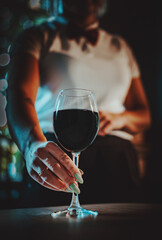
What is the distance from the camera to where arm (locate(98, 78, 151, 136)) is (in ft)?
3.14

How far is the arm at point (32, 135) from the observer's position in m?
0.52

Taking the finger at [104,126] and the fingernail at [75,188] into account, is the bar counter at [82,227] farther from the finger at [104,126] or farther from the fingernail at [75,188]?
the finger at [104,126]

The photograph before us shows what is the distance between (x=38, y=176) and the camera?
0.61m

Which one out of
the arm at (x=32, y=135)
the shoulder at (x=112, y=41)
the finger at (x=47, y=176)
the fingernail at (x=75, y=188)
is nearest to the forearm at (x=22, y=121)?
the arm at (x=32, y=135)

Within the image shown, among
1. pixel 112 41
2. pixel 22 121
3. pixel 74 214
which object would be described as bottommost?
pixel 74 214

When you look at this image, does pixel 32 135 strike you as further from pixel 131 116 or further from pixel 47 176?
pixel 131 116

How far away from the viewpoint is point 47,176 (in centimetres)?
56

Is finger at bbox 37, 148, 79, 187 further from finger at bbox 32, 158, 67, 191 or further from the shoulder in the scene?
the shoulder

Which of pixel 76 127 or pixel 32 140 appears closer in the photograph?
pixel 76 127

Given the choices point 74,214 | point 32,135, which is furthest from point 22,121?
point 74,214

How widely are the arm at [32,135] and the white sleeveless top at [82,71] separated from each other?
68 millimetres

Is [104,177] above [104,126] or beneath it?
beneath

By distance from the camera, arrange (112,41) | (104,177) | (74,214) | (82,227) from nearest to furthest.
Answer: (82,227), (74,214), (104,177), (112,41)

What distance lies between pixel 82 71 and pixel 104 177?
17.1 inches
